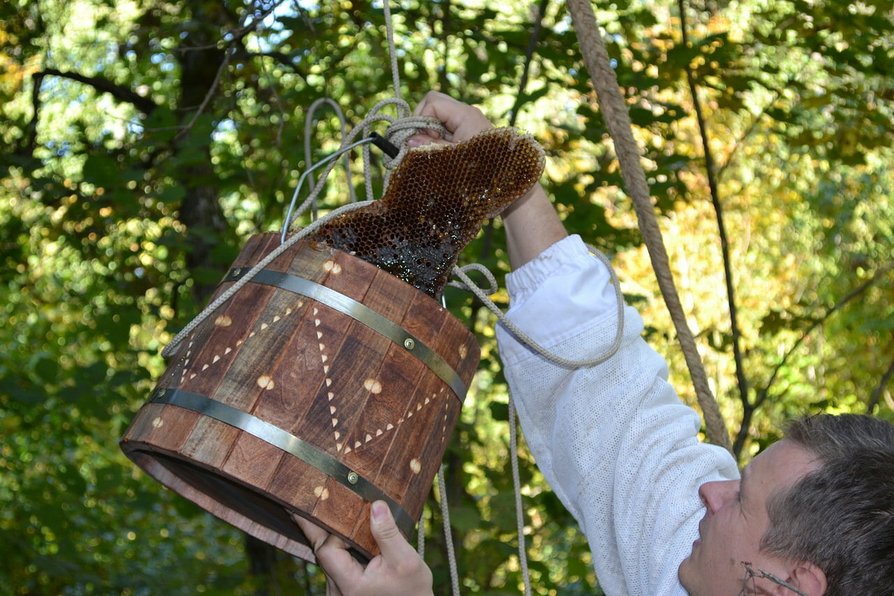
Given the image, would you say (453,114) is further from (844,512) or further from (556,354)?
(844,512)

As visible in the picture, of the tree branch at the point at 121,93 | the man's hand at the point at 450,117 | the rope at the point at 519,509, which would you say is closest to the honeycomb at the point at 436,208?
the man's hand at the point at 450,117

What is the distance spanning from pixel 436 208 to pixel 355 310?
0.62 ft

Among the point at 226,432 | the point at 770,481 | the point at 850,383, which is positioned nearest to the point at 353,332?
the point at 226,432

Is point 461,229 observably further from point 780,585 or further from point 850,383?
point 850,383

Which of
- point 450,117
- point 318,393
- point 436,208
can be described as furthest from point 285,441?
point 450,117

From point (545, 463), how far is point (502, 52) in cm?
187

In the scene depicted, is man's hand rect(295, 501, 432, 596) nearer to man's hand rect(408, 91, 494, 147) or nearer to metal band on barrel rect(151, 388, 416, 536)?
metal band on barrel rect(151, 388, 416, 536)

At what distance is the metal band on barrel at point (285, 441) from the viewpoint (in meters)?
1.09

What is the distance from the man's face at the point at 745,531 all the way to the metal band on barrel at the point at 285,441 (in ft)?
1.60

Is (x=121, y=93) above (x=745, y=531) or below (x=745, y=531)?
above

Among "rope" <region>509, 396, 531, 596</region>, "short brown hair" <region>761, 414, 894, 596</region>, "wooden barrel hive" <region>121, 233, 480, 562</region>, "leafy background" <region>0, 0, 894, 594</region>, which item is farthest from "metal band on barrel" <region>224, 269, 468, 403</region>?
"leafy background" <region>0, 0, 894, 594</region>

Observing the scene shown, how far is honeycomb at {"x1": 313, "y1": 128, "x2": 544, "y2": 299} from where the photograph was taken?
121cm

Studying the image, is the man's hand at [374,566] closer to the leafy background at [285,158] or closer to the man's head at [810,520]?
the man's head at [810,520]

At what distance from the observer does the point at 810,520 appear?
121 centimetres
